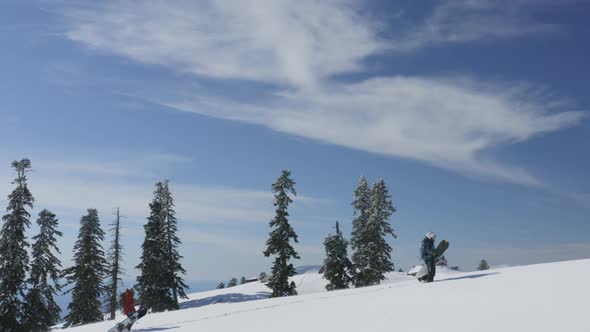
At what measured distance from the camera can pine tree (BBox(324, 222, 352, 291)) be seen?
52625 mm

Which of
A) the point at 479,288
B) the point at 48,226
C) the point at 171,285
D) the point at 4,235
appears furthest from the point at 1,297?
the point at 479,288

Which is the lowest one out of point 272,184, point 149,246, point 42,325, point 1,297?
point 42,325

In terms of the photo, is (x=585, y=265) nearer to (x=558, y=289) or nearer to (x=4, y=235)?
(x=558, y=289)

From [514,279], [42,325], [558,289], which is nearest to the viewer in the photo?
[558,289]

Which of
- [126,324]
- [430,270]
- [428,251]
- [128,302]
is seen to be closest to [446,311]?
[430,270]

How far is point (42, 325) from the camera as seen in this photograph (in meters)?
39.4

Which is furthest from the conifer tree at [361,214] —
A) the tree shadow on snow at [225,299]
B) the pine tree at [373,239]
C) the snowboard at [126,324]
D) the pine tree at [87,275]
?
the snowboard at [126,324]

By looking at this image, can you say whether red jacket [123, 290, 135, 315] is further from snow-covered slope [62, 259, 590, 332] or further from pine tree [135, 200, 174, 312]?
pine tree [135, 200, 174, 312]

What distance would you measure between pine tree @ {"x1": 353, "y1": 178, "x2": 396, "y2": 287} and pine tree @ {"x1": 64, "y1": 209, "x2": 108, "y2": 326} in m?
29.8

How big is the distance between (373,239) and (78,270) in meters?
34.2

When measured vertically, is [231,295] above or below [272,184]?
below

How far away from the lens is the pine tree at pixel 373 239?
53.8m

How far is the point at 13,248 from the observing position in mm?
35969

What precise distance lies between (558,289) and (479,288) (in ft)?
7.58
